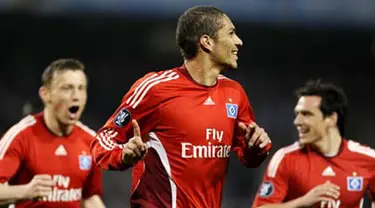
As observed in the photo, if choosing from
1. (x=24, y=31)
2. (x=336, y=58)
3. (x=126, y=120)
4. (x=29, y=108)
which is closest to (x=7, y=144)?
(x=126, y=120)

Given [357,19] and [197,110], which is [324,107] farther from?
[357,19]

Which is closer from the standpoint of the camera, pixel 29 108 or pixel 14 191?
pixel 14 191

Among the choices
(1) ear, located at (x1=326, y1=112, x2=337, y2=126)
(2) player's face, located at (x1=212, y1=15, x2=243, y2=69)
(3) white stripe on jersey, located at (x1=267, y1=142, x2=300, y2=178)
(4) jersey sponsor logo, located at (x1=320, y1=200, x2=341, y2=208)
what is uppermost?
(2) player's face, located at (x1=212, y1=15, x2=243, y2=69)

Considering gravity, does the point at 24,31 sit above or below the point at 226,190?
above

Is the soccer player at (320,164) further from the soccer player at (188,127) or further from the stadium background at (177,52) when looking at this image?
the stadium background at (177,52)

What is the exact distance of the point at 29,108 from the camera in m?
8.80

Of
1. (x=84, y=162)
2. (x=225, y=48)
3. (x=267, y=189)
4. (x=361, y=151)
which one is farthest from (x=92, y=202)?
(x=225, y=48)

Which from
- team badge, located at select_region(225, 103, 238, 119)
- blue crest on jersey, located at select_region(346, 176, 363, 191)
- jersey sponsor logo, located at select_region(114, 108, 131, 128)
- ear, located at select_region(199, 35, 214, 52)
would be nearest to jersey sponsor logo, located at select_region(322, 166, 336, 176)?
blue crest on jersey, located at select_region(346, 176, 363, 191)

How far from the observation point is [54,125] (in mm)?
6852

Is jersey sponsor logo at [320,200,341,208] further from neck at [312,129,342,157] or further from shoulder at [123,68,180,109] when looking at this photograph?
shoulder at [123,68,180,109]

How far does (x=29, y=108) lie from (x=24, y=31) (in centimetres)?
663

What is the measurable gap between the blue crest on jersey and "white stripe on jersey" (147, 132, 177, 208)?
2.16m

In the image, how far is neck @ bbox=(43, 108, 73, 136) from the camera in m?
6.84

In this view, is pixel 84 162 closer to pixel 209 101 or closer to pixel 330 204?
pixel 330 204
